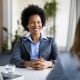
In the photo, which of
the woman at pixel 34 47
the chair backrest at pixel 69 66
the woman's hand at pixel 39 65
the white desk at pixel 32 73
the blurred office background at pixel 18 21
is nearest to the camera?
the chair backrest at pixel 69 66

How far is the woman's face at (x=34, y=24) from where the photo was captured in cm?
269

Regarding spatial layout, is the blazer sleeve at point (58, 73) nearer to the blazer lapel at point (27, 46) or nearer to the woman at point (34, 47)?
the woman at point (34, 47)

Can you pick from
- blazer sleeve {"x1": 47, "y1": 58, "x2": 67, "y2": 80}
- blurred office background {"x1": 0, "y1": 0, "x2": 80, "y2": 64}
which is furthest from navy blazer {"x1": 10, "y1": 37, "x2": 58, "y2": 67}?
blurred office background {"x1": 0, "y1": 0, "x2": 80, "y2": 64}

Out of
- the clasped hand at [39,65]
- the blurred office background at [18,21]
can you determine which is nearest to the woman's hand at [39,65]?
the clasped hand at [39,65]

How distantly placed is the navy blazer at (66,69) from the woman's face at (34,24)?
1721 millimetres

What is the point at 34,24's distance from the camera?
272 cm

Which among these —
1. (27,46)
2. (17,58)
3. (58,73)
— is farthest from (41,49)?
(58,73)

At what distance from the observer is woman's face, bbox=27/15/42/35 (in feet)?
8.83

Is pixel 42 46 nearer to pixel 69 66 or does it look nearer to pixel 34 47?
pixel 34 47

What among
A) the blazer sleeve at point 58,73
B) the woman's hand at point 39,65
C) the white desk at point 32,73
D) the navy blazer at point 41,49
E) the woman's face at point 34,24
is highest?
the woman's face at point 34,24

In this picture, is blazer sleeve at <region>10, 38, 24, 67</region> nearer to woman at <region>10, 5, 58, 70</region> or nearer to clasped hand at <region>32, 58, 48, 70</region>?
woman at <region>10, 5, 58, 70</region>

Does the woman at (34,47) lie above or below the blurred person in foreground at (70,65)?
below

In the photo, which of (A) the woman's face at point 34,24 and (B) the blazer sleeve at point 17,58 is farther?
(A) the woman's face at point 34,24

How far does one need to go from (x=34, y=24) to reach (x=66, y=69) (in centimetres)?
184
